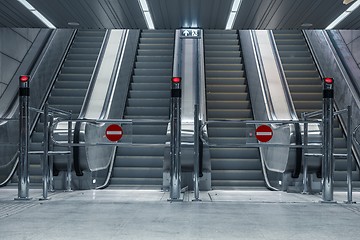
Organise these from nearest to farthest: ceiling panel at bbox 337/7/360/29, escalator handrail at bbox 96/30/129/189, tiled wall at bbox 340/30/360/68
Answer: ceiling panel at bbox 337/7/360/29
escalator handrail at bbox 96/30/129/189
tiled wall at bbox 340/30/360/68

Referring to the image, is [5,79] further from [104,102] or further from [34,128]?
[104,102]

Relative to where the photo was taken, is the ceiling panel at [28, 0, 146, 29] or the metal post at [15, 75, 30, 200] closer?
the metal post at [15, 75, 30, 200]

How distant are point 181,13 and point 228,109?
349cm

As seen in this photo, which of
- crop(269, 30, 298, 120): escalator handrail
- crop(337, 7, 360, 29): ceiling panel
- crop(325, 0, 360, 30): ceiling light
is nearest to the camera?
crop(325, 0, 360, 30): ceiling light

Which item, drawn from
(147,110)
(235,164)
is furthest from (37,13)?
(235,164)

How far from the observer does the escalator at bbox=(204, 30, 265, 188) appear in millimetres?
9242

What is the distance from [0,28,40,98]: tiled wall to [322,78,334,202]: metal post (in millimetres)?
5838

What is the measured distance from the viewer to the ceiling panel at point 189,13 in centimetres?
744

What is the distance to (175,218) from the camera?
16.2 ft

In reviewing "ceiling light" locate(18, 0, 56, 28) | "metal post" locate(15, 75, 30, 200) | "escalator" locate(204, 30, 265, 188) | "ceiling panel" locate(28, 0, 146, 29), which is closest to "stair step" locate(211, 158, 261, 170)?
"escalator" locate(204, 30, 265, 188)

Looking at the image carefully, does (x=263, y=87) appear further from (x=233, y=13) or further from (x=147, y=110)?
(x=233, y=13)

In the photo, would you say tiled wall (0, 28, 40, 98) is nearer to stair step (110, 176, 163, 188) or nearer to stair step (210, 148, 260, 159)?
stair step (110, 176, 163, 188)

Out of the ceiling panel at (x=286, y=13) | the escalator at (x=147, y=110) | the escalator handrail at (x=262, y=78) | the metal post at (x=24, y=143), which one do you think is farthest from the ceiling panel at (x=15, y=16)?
the escalator handrail at (x=262, y=78)

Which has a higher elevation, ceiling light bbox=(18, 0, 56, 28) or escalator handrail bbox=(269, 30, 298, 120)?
ceiling light bbox=(18, 0, 56, 28)
